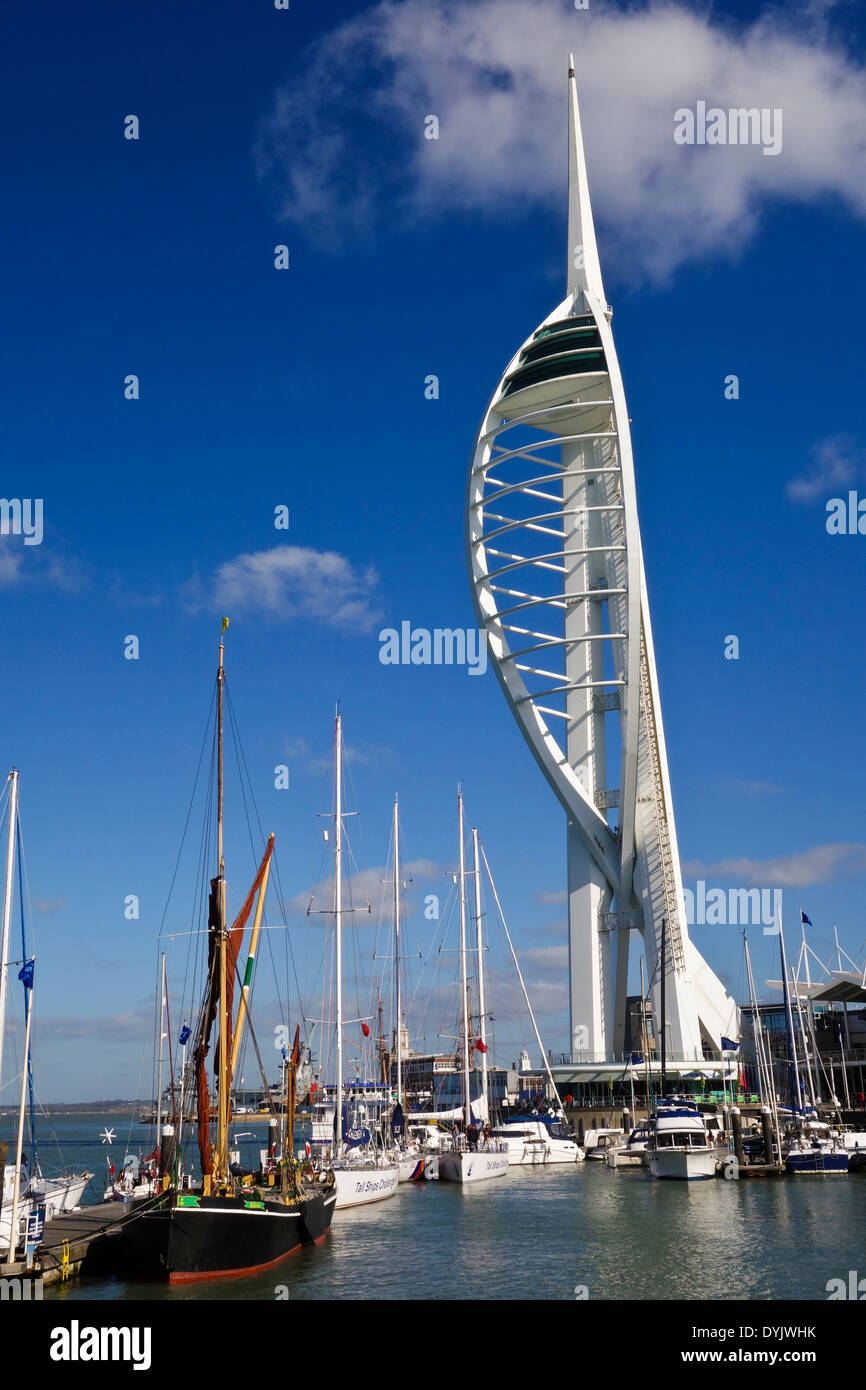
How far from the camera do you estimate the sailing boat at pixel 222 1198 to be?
79.0ft

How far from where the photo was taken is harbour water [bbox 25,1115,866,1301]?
78.6 ft

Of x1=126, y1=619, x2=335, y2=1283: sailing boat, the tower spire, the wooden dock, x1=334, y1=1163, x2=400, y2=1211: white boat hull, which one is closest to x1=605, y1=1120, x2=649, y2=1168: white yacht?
x1=334, y1=1163, x2=400, y2=1211: white boat hull

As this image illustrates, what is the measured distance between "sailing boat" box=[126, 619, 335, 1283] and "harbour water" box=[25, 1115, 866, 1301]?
0.47m

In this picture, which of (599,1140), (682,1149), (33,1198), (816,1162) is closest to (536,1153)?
(599,1140)

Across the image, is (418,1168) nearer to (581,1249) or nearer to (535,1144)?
(535,1144)

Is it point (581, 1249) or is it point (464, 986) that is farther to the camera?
point (464, 986)

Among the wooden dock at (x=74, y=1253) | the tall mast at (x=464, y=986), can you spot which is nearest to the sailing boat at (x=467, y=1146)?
the tall mast at (x=464, y=986)

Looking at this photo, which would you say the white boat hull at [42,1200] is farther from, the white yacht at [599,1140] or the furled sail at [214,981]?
the white yacht at [599,1140]

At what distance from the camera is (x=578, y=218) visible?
91.9 metres

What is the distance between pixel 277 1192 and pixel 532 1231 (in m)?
7.94

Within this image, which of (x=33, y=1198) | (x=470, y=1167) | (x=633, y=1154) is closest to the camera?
(x=33, y=1198)

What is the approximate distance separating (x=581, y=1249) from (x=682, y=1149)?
19101mm
